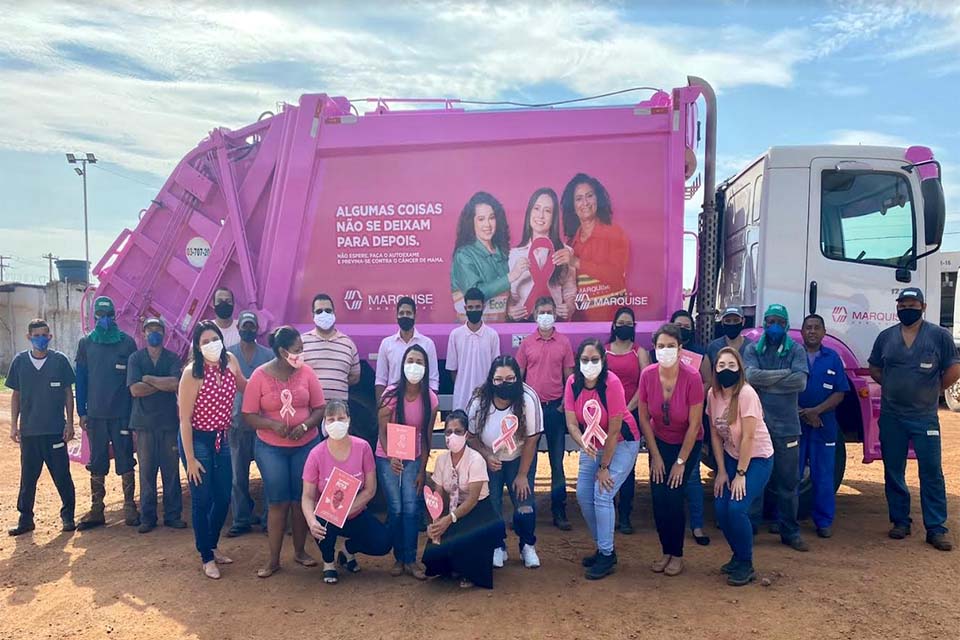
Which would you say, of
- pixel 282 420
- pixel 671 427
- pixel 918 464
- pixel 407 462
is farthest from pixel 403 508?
pixel 918 464

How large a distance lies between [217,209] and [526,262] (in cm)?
284

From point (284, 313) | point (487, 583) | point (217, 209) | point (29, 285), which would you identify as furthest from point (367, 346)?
point (29, 285)

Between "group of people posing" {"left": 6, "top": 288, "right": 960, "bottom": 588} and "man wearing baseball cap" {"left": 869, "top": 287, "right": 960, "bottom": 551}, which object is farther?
"man wearing baseball cap" {"left": 869, "top": 287, "right": 960, "bottom": 551}

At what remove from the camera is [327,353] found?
5090 millimetres

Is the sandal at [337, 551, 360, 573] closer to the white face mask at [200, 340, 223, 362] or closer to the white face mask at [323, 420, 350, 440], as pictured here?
the white face mask at [323, 420, 350, 440]

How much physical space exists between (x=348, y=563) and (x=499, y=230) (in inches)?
107

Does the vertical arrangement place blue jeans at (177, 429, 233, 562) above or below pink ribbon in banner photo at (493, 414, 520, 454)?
below

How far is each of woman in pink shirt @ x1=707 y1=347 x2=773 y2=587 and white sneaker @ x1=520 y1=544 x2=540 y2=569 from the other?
3.91 ft

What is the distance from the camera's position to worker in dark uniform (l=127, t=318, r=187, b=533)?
5273 millimetres

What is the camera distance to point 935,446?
16.3 ft

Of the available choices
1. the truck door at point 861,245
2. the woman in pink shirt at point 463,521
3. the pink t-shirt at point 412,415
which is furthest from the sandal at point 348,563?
the truck door at point 861,245

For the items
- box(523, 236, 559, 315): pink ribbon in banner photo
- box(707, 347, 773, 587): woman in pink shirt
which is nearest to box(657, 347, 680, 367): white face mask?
box(707, 347, 773, 587): woman in pink shirt

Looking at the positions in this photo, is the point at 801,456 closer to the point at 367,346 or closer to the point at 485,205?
the point at 485,205

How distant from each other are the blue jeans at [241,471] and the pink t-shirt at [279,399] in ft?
3.34
